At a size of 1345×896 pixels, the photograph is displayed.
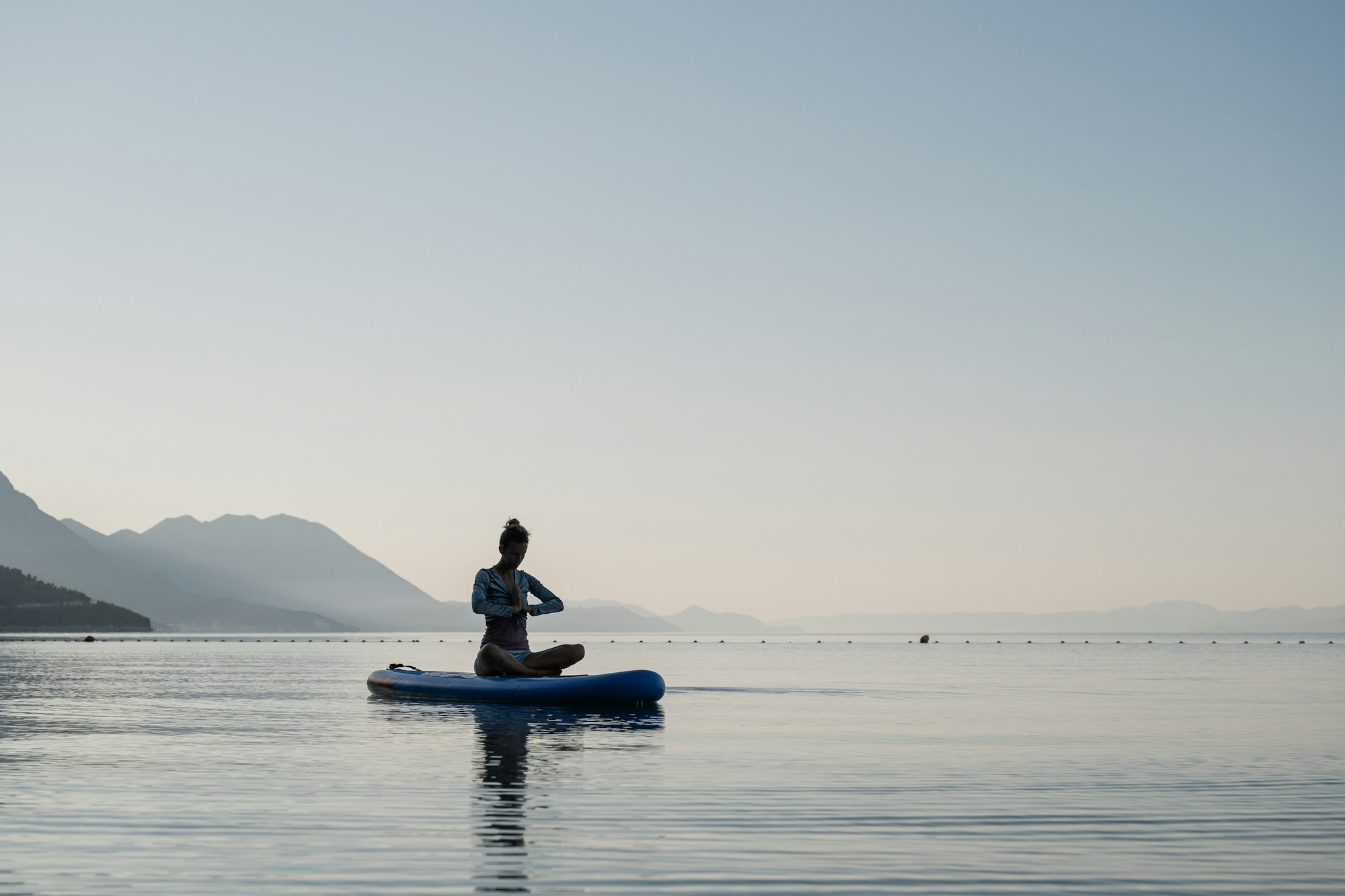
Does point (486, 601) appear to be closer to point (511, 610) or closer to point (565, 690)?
point (511, 610)

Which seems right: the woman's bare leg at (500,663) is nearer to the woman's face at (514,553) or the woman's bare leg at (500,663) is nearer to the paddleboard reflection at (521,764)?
the paddleboard reflection at (521,764)

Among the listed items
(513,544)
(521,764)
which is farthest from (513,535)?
(521,764)

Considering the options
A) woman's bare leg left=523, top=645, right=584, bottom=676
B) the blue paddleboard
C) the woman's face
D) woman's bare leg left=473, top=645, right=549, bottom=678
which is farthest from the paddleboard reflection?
the woman's face

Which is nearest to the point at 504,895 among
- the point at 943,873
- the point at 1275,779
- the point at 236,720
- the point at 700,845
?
the point at 700,845

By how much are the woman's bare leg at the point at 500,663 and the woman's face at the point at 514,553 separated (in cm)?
202

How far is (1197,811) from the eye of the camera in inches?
480

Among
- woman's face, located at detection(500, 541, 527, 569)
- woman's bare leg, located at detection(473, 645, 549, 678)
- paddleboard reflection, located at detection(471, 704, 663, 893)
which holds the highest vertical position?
woman's face, located at detection(500, 541, 527, 569)

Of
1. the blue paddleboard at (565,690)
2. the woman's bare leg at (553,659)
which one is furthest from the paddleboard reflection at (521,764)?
the woman's bare leg at (553,659)

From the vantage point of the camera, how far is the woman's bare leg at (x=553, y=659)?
26.2 metres

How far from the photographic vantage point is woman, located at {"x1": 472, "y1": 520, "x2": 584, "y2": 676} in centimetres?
2484

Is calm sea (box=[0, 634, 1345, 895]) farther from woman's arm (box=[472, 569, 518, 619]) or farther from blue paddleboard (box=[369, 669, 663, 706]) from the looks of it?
woman's arm (box=[472, 569, 518, 619])

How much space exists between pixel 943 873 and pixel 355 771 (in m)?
8.26

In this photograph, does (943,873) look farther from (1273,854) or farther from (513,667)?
(513,667)

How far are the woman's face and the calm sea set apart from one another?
2.85m
